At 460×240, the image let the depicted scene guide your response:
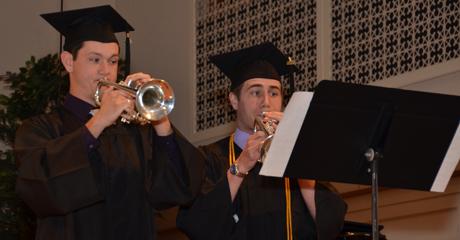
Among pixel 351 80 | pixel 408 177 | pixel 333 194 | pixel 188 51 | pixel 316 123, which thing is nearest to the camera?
pixel 316 123

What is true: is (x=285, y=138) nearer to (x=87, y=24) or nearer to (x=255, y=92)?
(x=255, y=92)

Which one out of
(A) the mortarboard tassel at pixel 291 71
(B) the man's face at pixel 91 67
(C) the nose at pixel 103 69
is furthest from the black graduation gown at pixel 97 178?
(A) the mortarboard tassel at pixel 291 71

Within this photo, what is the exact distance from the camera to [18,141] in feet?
17.3

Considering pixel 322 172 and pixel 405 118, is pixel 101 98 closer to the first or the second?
pixel 322 172

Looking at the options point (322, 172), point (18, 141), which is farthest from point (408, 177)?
point (18, 141)

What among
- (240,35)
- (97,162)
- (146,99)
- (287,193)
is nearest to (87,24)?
(146,99)

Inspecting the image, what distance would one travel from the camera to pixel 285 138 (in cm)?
477

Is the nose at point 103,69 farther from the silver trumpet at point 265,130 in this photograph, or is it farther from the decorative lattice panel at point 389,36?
the decorative lattice panel at point 389,36

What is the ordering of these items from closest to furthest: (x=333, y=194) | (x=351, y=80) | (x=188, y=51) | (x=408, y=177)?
(x=408, y=177) < (x=333, y=194) < (x=351, y=80) < (x=188, y=51)

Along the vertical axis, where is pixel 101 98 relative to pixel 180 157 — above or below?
above

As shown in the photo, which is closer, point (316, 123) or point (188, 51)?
point (316, 123)

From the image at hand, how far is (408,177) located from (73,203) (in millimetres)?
1782

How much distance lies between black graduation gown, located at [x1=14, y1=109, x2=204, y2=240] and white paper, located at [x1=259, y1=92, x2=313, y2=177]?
0.72m

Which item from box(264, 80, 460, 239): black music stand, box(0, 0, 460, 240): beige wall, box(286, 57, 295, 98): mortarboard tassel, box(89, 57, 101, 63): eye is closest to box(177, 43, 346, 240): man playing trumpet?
box(286, 57, 295, 98): mortarboard tassel
